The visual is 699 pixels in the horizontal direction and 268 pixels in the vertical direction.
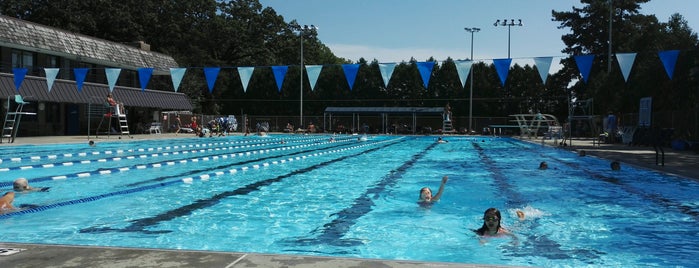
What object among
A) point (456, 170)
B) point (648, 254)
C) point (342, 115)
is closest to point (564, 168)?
point (456, 170)

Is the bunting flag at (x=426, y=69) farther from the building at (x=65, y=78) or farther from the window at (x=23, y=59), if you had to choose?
Answer: the window at (x=23, y=59)

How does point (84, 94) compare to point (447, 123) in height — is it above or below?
above

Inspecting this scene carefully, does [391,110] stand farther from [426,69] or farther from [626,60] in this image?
[626,60]

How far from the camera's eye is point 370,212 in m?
6.99

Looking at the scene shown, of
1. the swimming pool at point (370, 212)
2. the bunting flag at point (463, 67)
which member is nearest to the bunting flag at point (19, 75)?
the swimming pool at point (370, 212)

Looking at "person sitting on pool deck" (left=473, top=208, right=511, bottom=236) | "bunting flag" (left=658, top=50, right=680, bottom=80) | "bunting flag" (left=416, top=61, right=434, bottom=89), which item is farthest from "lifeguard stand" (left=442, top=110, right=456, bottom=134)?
"person sitting on pool deck" (left=473, top=208, right=511, bottom=236)

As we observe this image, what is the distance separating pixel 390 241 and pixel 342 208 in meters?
2.12

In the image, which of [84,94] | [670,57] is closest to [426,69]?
[670,57]

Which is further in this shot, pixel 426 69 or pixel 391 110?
pixel 391 110

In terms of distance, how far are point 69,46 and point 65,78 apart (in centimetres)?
191

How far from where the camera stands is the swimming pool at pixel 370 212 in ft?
16.3

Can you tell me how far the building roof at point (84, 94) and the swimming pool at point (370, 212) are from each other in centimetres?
1398

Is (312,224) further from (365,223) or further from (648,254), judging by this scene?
(648,254)

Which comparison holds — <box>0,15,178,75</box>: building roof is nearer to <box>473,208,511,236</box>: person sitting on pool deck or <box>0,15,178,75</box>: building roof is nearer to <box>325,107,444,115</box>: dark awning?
<box>325,107,444,115</box>: dark awning
